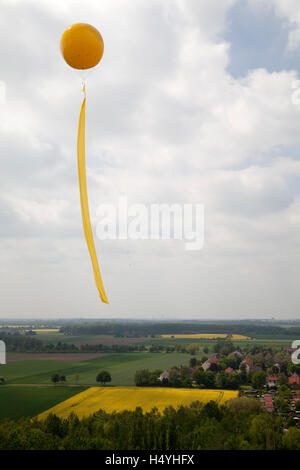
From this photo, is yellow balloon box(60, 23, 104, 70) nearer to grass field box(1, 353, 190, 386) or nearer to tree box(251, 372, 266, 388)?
grass field box(1, 353, 190, 386)

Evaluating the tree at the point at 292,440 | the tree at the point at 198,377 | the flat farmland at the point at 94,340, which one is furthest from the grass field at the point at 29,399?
the flat farmland at the point at 94,340

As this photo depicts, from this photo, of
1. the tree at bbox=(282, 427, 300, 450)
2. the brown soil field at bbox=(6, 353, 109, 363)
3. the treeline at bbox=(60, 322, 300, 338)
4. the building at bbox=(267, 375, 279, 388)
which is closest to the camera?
the tree at bbox=(282, 427, 300, 450)

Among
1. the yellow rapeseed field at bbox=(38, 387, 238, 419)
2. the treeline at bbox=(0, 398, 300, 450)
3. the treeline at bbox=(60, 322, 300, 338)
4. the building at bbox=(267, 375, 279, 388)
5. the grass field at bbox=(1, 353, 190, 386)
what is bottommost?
the treeline at bbox=(60, 322, 300, 338)

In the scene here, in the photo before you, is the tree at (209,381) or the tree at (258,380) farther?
the tree at (258,380)

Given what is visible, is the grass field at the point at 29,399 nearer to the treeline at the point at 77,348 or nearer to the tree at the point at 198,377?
the tree at the point at 198,377

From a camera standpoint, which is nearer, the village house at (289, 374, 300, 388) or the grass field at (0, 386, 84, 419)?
the grass field at (0, 386, 84, 419)

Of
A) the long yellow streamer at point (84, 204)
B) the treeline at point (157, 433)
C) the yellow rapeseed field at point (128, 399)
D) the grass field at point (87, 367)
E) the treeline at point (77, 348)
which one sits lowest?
the treeline at point (77, 348)

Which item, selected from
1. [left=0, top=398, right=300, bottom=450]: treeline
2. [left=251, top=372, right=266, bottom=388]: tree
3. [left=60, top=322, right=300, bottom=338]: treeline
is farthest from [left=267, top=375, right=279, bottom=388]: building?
[left=60, top=322, right=300, bottom=338]: treeline
